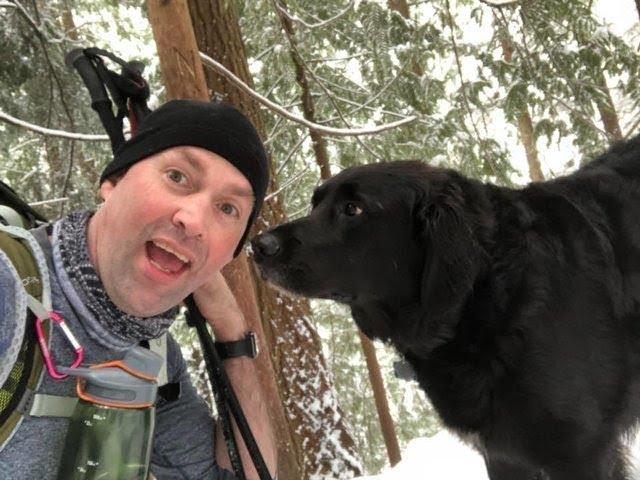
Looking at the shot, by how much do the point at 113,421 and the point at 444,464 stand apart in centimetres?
239

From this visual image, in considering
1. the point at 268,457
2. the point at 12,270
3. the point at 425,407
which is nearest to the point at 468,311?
the point at 268,457

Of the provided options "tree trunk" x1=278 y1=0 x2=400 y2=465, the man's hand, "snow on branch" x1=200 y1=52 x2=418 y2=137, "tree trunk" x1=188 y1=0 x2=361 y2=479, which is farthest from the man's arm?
"tree trunk" x1=278 y1=0 x2=400 y2=465

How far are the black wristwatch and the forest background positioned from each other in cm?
207

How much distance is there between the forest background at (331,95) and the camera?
4.73 m

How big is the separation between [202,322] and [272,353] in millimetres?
2720

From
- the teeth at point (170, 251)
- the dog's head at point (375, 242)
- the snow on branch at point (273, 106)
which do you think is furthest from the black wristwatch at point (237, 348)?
the snow on branch at point (273, 106)

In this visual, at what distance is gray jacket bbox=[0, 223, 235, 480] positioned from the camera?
142 cm

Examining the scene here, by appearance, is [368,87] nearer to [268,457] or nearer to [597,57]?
[597,57]

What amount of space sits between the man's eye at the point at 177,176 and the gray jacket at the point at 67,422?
1.32 feet

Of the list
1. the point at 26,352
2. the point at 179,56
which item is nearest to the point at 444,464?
the point at 26,352

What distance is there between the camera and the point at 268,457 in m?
2.18

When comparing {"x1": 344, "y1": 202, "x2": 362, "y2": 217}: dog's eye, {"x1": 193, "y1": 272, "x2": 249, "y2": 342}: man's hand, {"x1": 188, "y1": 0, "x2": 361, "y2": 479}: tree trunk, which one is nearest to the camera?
{"x1": 193, "y1": 272, "x2": 249, "y2": 342}: man's hand

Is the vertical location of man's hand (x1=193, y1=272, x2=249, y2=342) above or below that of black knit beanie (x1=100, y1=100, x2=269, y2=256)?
below

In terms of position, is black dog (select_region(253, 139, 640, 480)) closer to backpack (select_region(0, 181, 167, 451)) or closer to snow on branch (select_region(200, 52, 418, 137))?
backpack (select_region(0, 181, 167, 451))
